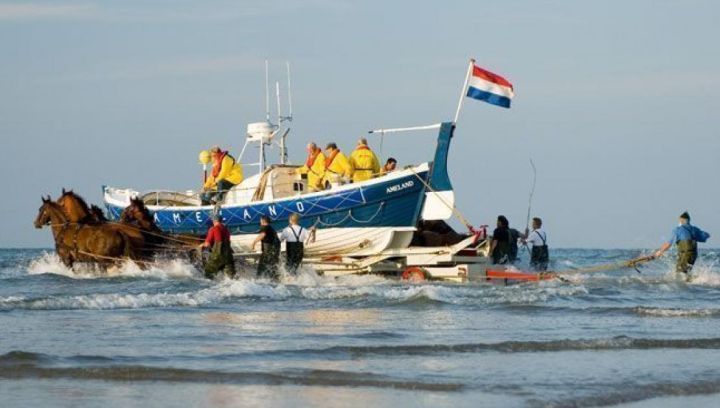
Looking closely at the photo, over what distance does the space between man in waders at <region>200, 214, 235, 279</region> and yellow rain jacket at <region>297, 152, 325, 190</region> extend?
13.9ft

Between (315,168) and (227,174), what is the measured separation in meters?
2.95

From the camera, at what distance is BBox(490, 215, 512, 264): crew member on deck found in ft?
92.9

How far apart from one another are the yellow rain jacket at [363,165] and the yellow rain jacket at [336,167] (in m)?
0.16

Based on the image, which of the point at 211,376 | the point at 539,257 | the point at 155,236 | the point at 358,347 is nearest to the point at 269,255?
the point at 155,236

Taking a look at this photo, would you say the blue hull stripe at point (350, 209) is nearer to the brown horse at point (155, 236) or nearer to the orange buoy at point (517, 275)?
the brown horse at point (155, 236)

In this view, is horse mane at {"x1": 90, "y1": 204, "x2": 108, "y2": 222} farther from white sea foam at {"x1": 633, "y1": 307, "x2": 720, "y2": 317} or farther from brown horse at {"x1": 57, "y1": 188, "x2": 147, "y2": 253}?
white sea foam at {"x1": 633, "y1": 307, "x2": 720, "y2": 317}

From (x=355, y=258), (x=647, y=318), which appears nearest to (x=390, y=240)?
(x=355, y=258)

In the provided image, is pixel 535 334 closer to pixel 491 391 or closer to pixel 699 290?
pixel 491 391

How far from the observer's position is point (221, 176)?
1248 inches

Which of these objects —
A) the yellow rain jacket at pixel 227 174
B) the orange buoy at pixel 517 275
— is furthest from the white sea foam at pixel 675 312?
the yellow rain jacket at pixel 227 174

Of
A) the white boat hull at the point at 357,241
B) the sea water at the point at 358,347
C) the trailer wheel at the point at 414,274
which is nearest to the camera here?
the sea water at the point at 358,347

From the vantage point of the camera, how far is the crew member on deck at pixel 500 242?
28.3 metres

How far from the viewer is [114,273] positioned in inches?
1156

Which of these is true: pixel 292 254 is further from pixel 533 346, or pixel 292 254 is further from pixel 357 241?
pixel 533 346
